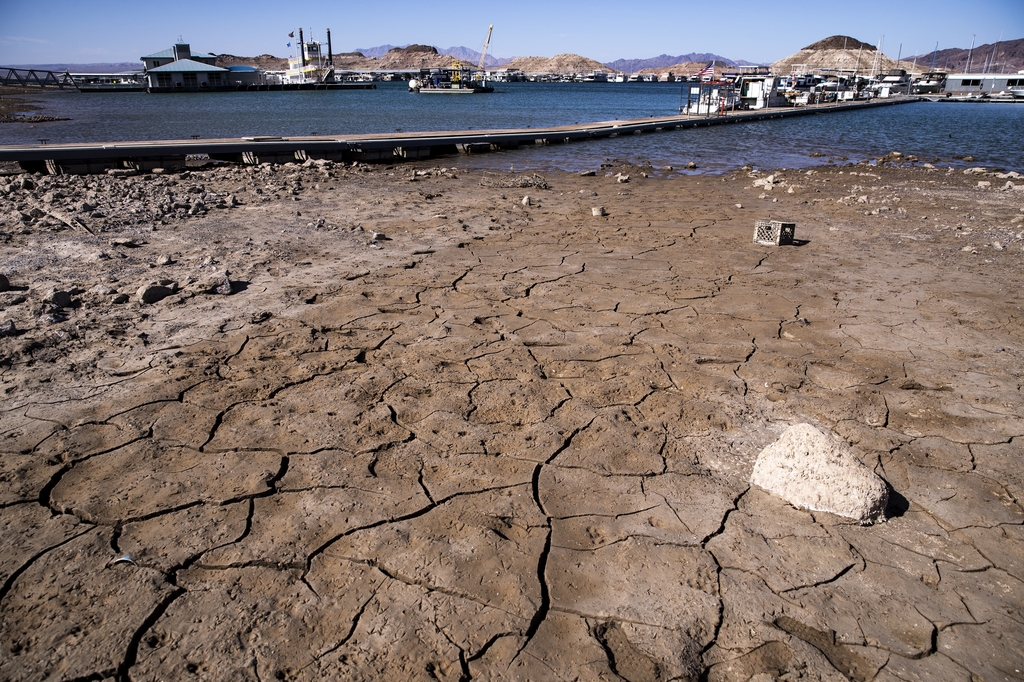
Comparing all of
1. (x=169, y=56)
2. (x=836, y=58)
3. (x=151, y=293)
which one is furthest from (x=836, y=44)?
(x=151, y=293)

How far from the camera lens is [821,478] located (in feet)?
7.71

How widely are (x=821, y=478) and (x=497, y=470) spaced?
1327 millimetres

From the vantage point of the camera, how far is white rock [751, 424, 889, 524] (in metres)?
2.29

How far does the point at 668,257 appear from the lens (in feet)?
19.2

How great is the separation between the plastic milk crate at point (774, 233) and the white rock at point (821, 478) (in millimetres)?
4325

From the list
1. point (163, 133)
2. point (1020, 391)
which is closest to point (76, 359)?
point (1020, 391)

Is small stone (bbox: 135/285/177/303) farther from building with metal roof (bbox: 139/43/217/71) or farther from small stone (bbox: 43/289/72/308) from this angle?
building with metal roof (bbox: 139/43/217/71)

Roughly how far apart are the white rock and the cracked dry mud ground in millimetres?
68

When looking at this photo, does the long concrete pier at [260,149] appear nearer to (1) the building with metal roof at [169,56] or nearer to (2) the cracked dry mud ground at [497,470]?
(2) the cracked dry mud ground at [497,470]

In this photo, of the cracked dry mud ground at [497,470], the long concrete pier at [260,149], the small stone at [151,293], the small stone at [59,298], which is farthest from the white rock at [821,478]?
the long concrete pier at [260,149]

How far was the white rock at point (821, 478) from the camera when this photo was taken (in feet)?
7.53

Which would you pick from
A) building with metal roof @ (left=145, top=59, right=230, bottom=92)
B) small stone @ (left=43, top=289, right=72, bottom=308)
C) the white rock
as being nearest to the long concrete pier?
small stone @ (left=43, top=289, right=72, bottom=308)

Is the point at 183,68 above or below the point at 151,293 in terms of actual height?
above

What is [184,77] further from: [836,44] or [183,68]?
[836,44]
